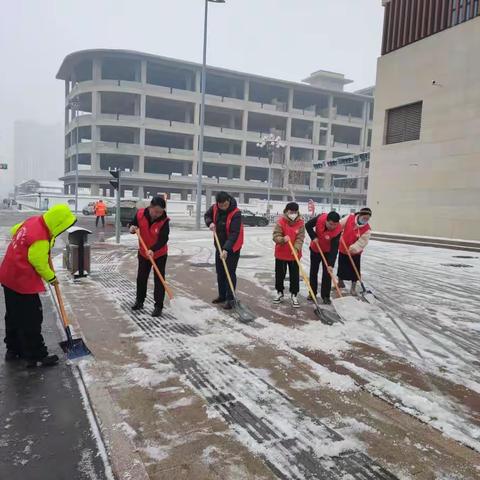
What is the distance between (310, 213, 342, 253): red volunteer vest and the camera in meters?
6.73

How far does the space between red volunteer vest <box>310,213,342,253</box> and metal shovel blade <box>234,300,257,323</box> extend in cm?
169

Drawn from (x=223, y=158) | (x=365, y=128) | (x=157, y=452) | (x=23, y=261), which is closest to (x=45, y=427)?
(x=157, y=452)

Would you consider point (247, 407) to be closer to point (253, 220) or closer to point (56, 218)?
point (56, 218)

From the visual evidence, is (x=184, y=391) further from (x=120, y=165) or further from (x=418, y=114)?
(x=120, y=165)

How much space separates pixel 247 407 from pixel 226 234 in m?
3.54

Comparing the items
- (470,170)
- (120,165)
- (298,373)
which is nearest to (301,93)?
(120,165)

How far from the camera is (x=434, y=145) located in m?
19.2

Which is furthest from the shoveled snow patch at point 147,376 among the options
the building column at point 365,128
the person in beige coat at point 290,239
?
the building column at point 365,128

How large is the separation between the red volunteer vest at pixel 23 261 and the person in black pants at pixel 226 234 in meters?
2.75

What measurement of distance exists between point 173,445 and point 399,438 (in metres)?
1.56

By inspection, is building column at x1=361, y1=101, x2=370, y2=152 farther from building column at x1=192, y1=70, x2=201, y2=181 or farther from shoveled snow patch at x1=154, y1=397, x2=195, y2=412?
shoveled snow patch at x1=154, y1=397, x2=195, y2=412

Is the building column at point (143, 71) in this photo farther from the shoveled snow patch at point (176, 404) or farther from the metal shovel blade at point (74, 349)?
the shoveled snow patch at point (176, 404)

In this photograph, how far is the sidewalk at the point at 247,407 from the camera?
2.60 metres

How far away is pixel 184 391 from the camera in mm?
3541
